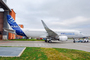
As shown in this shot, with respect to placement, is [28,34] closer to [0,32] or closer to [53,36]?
[53,36]

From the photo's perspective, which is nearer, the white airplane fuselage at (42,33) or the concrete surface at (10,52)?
the concrete surface at (10,52)

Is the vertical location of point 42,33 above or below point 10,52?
above

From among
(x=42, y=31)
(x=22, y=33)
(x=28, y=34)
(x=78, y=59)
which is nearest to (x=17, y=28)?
(x=22, y=33)

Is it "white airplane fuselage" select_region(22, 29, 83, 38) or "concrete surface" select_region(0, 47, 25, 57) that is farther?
"white airplane fuselage" select_region(22, 29, 83, 38)

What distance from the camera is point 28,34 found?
18781 millimetres

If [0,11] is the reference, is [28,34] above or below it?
below

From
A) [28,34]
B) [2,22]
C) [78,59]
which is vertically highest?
[2,22]

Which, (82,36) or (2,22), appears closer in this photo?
(82,36)

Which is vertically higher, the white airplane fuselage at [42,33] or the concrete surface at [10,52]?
the white airplane fuselage at [42,33]

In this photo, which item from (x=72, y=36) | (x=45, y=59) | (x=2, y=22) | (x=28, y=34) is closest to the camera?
(x=45, y=59)

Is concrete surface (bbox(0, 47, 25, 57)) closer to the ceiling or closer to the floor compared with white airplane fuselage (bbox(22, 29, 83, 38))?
closer to the floor

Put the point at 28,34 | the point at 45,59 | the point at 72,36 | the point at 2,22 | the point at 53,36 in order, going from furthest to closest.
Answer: the point at 2,22, the point at 72,36, the point at 28,34, the point at 53,36, the point at 45,59

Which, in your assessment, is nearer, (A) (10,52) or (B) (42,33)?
(A) (10,52)

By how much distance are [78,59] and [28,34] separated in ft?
49.4
